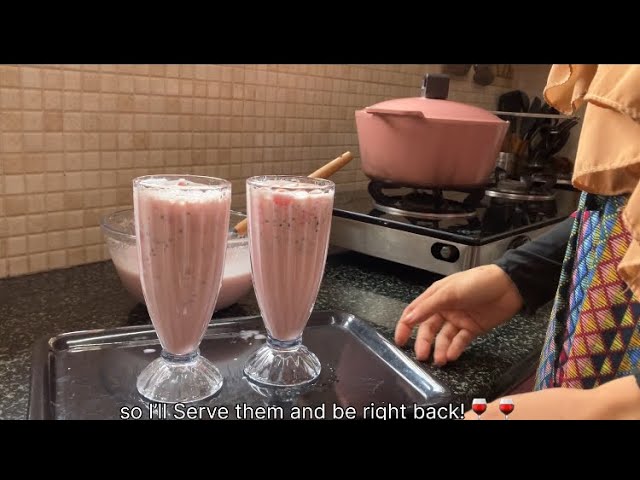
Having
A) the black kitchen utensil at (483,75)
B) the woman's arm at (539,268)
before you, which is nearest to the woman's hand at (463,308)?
the woman's arm at (539,268)

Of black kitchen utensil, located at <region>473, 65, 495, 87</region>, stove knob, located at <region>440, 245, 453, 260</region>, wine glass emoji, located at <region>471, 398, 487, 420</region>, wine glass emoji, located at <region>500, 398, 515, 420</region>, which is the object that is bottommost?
wine glass emoji, located at <region>471, 398, 487, 420</region>

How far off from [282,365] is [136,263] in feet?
0.87

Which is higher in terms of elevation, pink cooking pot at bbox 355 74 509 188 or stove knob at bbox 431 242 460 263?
pink cooking pot at bbox 355 74 509 188

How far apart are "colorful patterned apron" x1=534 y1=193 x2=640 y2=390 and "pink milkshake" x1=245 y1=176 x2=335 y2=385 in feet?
1.00

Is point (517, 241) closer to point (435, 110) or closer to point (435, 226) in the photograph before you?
point (435, 226)

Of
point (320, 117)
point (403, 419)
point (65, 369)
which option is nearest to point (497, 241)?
point (403, 419)

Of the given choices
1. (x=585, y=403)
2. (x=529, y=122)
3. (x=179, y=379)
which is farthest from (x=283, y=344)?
(x=529, y=122)

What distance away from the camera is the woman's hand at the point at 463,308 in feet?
2.56

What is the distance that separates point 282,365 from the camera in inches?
26.1

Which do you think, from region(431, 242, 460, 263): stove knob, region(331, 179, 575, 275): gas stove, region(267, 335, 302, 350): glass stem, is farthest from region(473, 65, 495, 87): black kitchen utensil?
region(267, 335, 302, 350): glass stem

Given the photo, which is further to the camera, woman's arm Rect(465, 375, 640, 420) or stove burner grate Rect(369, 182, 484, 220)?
stove burner grate Rect(369, 182, 484, 220)

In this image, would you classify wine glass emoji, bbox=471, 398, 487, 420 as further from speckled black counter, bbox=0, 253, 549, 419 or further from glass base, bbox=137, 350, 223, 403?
glass base, bbox=137, 350, 223, 403

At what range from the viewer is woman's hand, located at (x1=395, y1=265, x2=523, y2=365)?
2.56 feet

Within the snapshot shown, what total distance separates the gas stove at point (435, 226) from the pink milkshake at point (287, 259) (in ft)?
1.27
